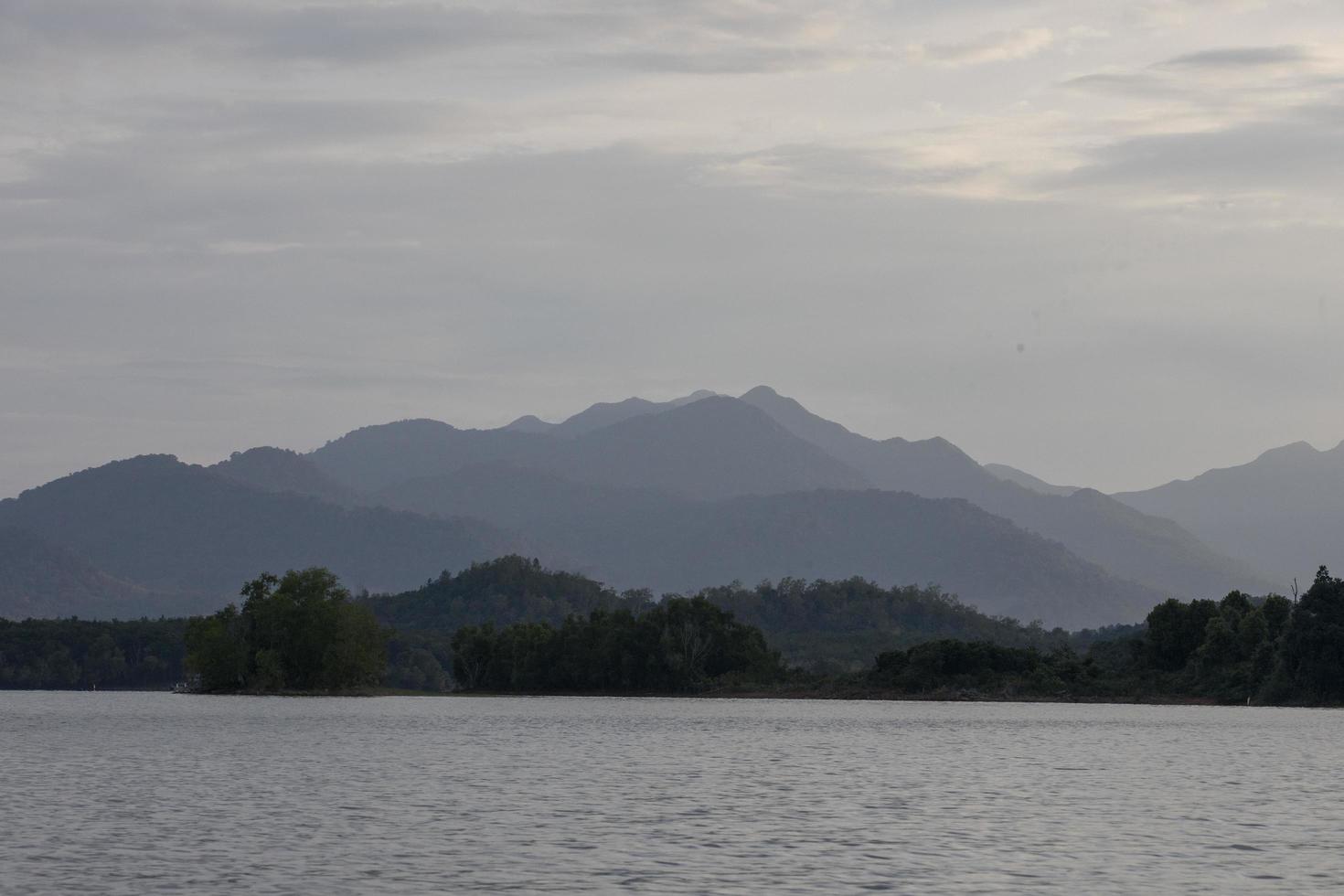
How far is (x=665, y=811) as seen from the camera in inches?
2208

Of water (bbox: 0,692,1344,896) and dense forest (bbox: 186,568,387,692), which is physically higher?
dense forest (bbox: 186,568,387,692)

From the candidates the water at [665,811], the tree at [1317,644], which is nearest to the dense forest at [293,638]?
the water at [665,811]

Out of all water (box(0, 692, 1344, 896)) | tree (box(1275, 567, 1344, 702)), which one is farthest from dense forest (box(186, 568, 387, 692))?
tree (box(1275, 567, 1344, 702))

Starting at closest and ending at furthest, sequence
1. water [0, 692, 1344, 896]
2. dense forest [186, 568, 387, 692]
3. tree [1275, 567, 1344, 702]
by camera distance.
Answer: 1. water [0, 692, 1344, 896]
2. tree [1275, 567, 1344, 702]
3. dense forest [186, 568, 387, 692]

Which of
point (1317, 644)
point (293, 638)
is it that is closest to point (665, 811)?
point (1317, 644)

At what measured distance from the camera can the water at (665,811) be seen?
4041cm

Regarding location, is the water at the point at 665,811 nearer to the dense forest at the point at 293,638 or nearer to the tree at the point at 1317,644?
the tree at the point at 1317,644

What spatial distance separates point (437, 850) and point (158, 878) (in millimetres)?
8415

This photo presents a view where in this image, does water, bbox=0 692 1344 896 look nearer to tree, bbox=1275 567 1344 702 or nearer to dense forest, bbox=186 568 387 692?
tree, bbox=1275 567 1344 702

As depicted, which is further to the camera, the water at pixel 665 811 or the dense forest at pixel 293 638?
the dense forest at pixel 293 638

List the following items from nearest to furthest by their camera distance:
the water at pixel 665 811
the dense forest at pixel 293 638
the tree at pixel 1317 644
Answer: the water at pixel 665 811 → the tree at pixel 1317 644 → the dense forest at pixel 293 638

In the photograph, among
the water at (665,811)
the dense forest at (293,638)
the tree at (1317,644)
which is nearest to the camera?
the water at (665,811)

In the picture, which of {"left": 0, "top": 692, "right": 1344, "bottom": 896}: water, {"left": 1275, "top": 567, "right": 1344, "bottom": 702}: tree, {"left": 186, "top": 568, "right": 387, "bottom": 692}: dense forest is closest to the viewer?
{"left": 0, "top": 692, "right": 1344, "bottom": 896}: water

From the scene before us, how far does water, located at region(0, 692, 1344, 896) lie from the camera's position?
40406 millimetres
